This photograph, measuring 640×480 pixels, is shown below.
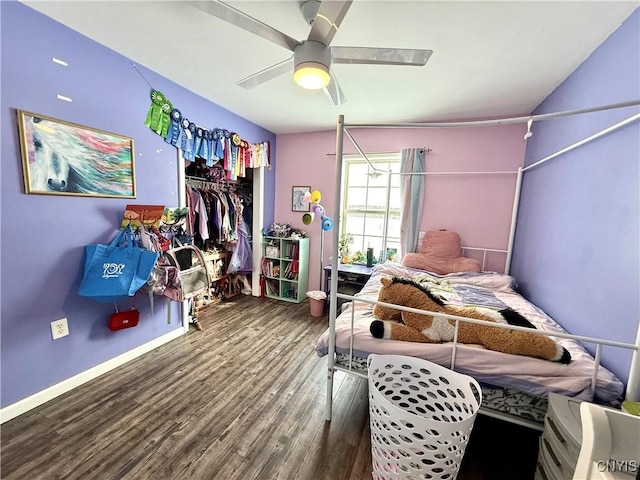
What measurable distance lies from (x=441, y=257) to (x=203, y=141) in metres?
2.94

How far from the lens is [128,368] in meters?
2.17

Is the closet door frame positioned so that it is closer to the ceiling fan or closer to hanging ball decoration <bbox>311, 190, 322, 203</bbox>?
hanging ball decoration <bbox>311, 190, 322, 203</bbox>

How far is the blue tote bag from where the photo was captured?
5.94 feet

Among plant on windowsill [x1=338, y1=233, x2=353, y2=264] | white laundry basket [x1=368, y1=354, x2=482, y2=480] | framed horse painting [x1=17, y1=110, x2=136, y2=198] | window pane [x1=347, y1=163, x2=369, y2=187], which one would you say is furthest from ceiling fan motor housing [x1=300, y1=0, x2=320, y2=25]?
plant on windowsill [x1=338, y1=233, x2=353, y2=264]

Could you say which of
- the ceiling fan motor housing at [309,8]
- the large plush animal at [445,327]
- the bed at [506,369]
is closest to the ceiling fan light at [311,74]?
the ceiling fan motor housing at [309,8]

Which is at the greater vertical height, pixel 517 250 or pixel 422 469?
pixel 517 250

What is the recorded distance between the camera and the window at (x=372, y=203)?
3.51 metres

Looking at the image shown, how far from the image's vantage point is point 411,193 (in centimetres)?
324

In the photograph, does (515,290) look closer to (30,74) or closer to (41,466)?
(41,466)

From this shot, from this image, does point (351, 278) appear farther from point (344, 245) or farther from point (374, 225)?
point (374, 225)

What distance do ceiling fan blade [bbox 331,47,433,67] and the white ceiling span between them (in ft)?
0.81

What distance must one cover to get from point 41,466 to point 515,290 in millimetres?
3639

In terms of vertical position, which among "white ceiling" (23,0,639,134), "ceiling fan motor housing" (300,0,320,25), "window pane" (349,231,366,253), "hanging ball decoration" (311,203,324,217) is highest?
"white ceiling" (23,0,639,134)

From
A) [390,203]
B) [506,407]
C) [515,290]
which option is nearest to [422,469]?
[506,407]
